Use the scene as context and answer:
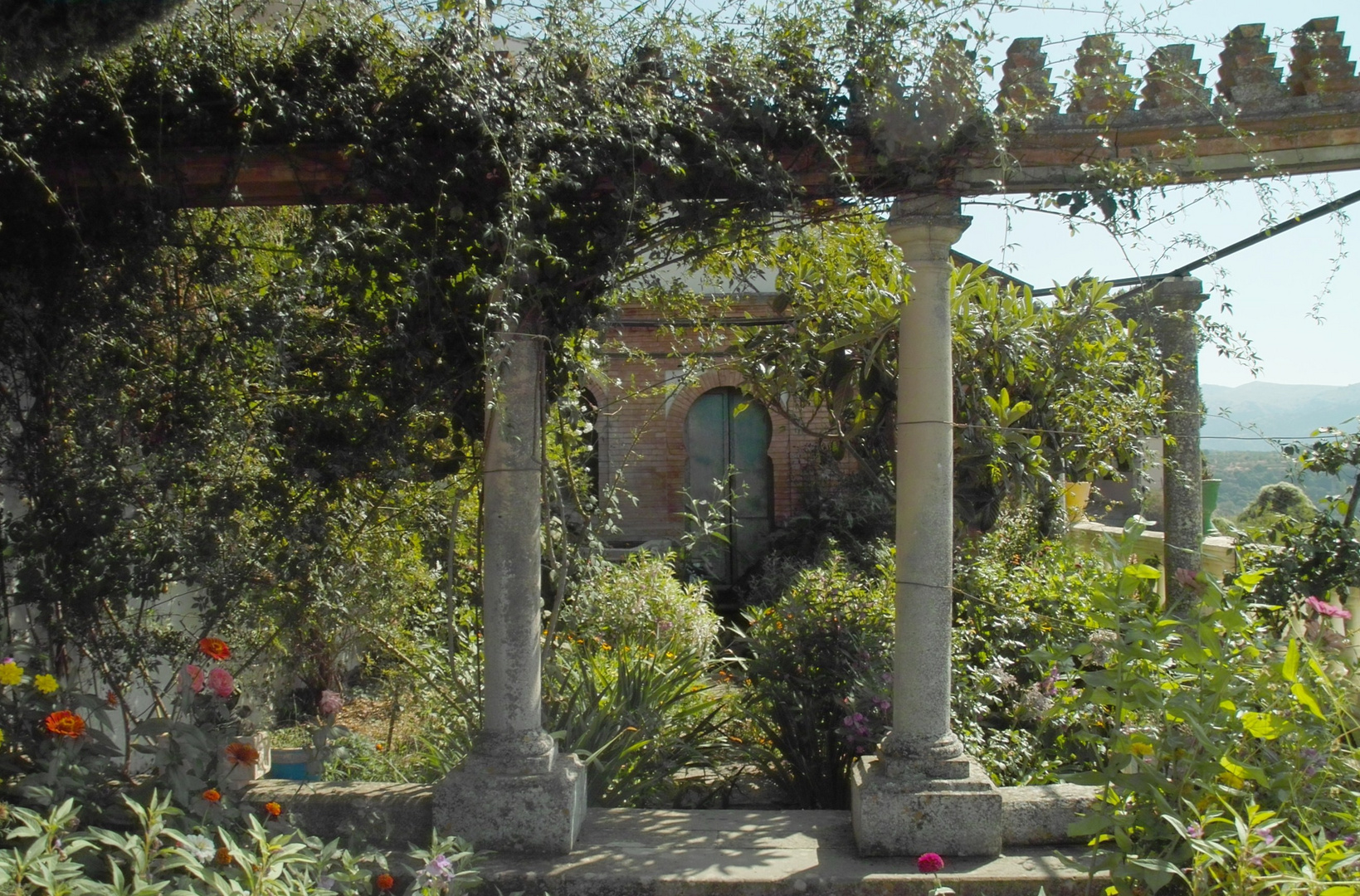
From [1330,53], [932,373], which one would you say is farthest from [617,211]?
[1330,53]

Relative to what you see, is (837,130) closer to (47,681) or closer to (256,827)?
(256,827)

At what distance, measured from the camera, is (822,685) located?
15.7 ft

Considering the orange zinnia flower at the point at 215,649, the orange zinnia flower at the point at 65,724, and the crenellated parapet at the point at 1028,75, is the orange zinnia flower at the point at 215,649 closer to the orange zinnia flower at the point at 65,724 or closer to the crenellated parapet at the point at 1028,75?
the orange zinnia flower at the point at 65,724

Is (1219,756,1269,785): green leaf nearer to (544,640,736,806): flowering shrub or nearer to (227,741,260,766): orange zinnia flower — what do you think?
(544,640,736,806): flowering shrub

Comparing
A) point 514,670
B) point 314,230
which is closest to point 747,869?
point 514,670

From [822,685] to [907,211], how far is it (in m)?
2.29

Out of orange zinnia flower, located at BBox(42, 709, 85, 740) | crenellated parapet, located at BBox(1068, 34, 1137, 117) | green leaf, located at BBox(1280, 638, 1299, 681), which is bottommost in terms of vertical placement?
orange zinnia flower, located at BBox(42, 709, 85, 740)

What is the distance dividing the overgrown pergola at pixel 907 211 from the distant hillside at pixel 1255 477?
2059mm

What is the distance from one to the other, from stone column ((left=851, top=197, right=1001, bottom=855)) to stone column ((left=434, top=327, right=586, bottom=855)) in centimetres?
111

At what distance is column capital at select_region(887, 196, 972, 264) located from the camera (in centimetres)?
369

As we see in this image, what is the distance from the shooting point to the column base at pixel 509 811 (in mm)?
3482

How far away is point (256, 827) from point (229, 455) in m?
1.57

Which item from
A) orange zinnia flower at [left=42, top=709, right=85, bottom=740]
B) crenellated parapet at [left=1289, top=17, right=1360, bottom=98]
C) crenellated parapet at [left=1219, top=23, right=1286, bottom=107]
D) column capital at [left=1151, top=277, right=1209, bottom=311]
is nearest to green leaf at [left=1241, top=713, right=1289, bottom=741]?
crenellated parapet at [left=1219, top=23, right=1286, bottom=107]

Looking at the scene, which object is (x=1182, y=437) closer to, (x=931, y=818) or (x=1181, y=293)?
(x=1181, y=293)
